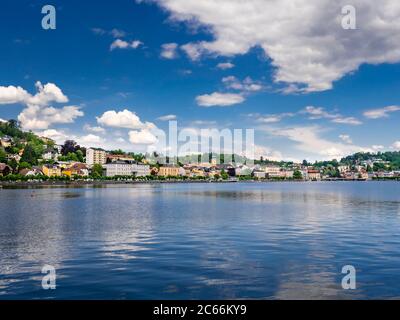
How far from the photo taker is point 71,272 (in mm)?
20953

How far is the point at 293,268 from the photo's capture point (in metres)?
21.6

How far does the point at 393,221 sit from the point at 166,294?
33756 mm

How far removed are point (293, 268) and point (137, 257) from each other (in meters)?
9.23

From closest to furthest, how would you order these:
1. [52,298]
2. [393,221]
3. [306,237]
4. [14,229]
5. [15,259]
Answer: [52,298] → [15,259] → [306,237] → [14,229] → [393,221]

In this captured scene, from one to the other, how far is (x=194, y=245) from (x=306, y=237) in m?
9.63

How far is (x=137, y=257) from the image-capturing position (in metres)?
24.7
